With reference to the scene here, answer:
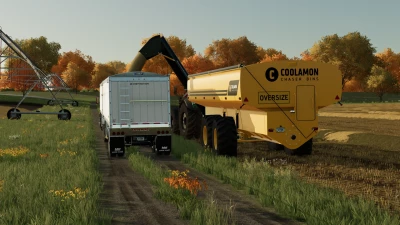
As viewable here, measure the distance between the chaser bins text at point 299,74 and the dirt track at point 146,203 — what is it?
14.2 feet

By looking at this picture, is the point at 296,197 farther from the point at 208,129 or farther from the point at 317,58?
the point at 317,58

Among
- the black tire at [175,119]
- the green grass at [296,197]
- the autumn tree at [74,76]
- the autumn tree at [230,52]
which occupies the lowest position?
the green grass at [296,197]

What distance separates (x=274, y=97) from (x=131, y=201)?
659 cm

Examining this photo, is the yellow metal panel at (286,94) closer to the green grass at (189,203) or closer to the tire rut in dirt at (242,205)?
the tire rut in dirt at (242,205)

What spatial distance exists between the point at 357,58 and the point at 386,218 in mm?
85077

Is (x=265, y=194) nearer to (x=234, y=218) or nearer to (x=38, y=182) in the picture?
(x=234, y=218)

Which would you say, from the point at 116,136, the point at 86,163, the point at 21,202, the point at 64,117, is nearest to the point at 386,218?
the point at 21,202

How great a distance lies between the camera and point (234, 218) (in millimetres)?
7816

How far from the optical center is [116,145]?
1625cm

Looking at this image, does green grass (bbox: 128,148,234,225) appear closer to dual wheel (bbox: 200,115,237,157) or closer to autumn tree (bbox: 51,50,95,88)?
dual wheel (bbox: 200,115,237,157)

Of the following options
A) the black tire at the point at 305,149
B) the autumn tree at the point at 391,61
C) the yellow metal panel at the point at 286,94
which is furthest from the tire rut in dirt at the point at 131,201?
the autumn tree at the point at 391,61

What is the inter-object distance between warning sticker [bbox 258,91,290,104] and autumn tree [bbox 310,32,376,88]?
74.9m

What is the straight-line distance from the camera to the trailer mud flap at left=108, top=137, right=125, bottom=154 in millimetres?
16156

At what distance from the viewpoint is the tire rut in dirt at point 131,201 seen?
789 cm
